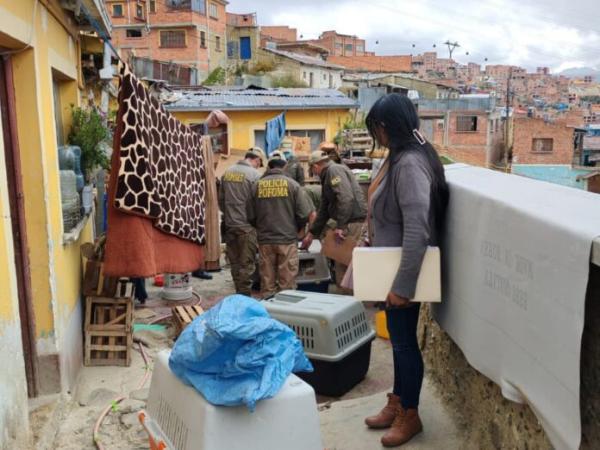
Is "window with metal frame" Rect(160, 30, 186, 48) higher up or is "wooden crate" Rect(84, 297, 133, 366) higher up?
"window with metal frame" Rect(160, 30, 186, 48)

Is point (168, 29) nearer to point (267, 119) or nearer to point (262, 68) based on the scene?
point (262, 68)

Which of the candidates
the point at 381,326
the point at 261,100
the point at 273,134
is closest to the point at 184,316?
the point at 381,326

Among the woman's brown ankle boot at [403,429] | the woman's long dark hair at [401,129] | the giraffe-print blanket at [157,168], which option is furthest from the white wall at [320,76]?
the woman's brown ankle boot at [403,429]

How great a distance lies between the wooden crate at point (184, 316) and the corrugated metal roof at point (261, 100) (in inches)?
451

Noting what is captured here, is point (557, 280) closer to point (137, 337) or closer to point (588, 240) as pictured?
point (588, 240)

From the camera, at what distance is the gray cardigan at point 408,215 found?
287cm

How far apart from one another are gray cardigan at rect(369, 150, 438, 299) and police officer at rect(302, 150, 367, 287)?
3292 millimetres

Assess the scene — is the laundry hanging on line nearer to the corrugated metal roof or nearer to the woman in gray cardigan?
the corrugated metal roof

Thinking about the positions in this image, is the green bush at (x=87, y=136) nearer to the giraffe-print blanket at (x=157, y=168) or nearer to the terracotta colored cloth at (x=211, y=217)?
the giraffe-print blanket at (x=157, y=168)

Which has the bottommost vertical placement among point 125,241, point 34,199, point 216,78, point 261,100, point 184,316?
point 184,316

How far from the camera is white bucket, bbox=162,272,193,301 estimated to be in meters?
7.10

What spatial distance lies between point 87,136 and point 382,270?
3.54m

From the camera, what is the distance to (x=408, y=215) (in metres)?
2.88

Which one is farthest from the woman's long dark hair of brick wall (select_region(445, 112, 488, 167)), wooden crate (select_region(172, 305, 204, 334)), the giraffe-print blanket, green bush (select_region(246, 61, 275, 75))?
brick wall (select_region(445, 112, 488, 167))
